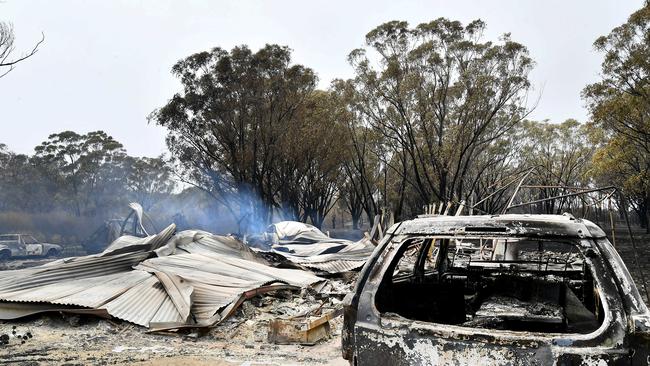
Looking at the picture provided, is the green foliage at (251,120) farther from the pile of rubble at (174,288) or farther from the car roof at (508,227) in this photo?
the car roof at (508,227)

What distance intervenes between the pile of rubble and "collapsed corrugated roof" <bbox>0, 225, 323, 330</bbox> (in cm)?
1

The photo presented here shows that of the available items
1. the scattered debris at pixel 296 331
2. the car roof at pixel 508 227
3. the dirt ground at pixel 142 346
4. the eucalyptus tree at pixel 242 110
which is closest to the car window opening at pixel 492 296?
the car roof at pixel 508 227

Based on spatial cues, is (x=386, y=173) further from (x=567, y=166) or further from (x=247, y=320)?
(x=247, y=320)

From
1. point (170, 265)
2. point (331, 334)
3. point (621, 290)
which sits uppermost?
point (621, 290)

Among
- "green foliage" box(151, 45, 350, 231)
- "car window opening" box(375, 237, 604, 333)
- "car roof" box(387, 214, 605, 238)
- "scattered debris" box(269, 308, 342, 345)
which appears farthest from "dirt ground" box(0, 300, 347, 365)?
"green foliage" box(151, 45, 350, 231)

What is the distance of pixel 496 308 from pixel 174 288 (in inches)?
200

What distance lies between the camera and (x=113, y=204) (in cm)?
4938

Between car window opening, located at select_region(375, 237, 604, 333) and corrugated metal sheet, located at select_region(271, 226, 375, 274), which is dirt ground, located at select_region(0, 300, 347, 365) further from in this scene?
corrugated metal sheet, located at select_region(271, 226, 375, 274)

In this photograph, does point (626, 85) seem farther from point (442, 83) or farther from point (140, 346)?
point (140, 346)

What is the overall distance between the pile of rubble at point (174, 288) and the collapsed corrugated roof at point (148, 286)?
13 mm

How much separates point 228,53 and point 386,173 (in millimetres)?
14475

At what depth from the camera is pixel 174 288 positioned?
748cm

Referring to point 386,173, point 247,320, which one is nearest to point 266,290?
point 247,320

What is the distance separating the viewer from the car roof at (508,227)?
274 centimetres
